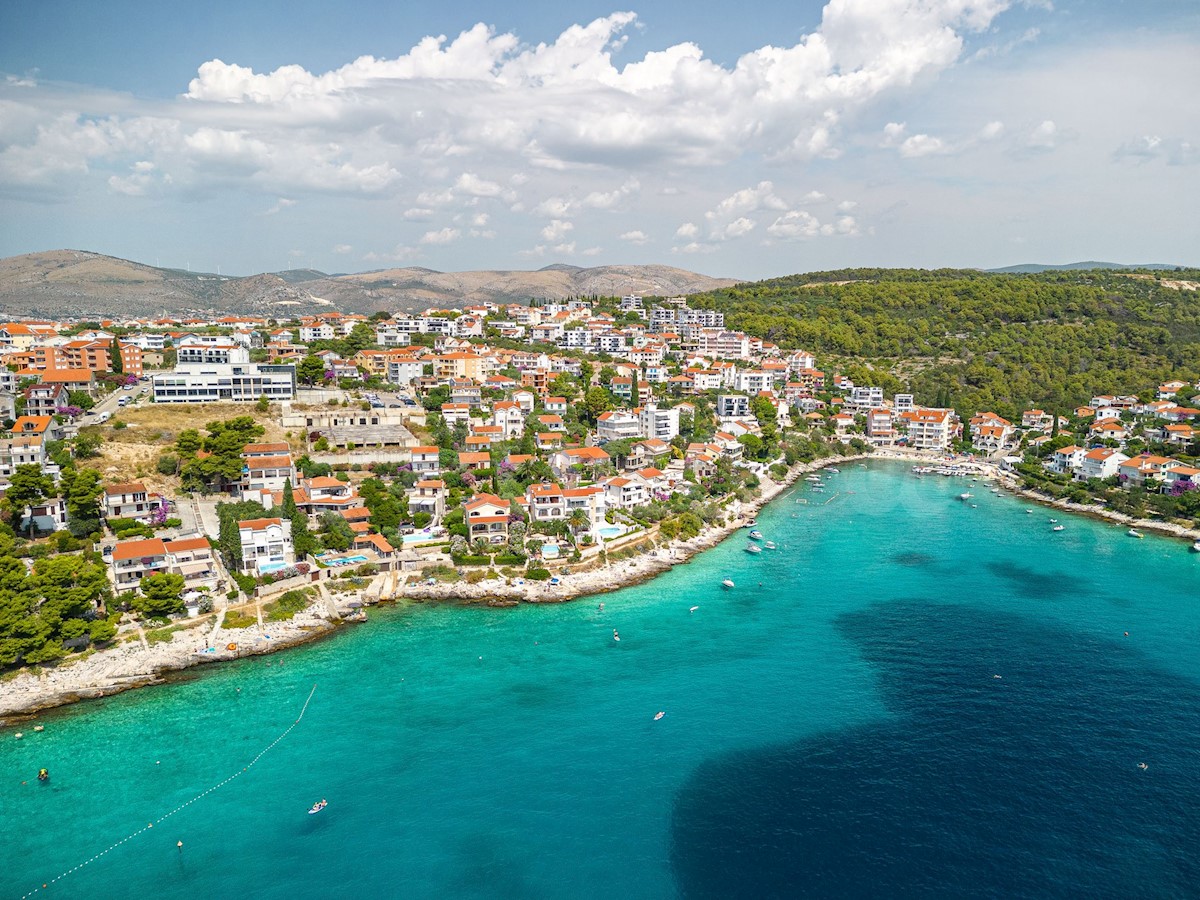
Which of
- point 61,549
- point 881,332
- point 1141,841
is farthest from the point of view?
point 881,332

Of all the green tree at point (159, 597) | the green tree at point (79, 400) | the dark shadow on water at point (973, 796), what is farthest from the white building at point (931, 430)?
the green tree at point (79, 400)

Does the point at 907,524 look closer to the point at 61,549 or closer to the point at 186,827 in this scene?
the point at 186,827

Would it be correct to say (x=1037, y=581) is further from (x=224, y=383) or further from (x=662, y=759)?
(x=224, y=383)

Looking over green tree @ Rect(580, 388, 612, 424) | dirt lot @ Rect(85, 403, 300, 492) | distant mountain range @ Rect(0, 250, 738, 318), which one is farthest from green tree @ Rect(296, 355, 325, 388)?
distant mountain range @ Rect(0, 250, 738, 318)

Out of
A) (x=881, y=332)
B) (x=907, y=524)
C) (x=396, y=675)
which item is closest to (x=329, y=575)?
(x=396, y=675)

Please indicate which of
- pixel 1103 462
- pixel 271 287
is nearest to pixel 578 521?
pixel 1103 462

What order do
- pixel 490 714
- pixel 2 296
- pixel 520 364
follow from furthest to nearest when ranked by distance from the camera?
pixel 2 296 → pixel 520 364 → pixel 490 714
